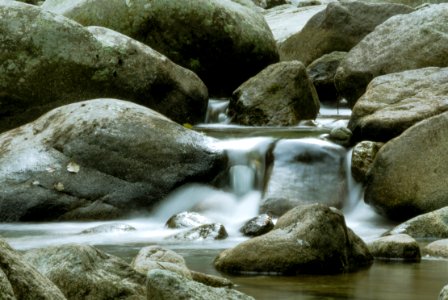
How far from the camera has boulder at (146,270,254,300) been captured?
149 inches

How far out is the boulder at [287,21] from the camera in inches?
796

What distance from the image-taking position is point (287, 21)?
22.2 metres

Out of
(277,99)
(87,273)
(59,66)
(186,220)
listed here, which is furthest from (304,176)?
(87,273)

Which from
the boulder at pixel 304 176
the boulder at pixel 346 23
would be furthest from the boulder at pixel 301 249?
the boulder at pixel 346 23

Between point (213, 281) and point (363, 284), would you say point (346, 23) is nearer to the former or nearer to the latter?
point (363, 284)

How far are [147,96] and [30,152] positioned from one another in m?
3.04

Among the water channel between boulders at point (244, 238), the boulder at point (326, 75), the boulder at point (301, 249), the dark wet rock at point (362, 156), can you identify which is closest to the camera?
the water channel between boulders at point (244, 238)

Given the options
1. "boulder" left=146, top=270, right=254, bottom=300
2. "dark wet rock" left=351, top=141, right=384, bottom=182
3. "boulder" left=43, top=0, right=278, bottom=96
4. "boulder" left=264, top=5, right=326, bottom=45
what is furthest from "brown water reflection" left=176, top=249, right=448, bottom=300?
"boulder" left=264, top=5, right=326, bottom=45

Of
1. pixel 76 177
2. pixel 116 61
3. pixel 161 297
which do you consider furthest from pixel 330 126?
pixel 161 297

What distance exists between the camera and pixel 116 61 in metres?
12.7

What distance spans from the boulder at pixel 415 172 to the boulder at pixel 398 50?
151 inches

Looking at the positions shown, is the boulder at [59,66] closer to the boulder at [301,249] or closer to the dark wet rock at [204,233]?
the dark wet rock at [204,233]

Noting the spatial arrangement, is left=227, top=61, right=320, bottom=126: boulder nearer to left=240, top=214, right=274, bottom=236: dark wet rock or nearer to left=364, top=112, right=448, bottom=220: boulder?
left=364, top=112, right=448, bottom=220: boulder

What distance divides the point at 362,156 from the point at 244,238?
2.46m
